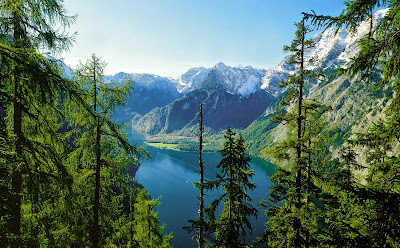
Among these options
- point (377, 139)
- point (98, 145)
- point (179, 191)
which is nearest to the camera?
point (377, 139)

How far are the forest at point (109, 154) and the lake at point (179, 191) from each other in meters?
27.0

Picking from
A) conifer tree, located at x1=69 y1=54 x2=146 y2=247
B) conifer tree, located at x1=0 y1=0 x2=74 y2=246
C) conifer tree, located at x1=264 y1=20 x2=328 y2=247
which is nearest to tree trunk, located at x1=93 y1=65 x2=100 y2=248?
conifer tree, located at x1=69 y1=54 x2=146 y2=247

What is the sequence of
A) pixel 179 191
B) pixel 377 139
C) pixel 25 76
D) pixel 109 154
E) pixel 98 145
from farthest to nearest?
pixel 179 191
pixel 109 154
pixel 98 145
pixel 377 139
pixel 25 76

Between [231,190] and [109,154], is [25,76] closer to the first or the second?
[109,154]

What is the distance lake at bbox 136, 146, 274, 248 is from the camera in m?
68.3

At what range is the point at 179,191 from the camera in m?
105

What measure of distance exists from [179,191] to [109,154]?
98017 millimetres

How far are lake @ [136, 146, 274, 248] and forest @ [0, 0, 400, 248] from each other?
88.7 ft

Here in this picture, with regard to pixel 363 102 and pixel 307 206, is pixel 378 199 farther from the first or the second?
pixel 363 102

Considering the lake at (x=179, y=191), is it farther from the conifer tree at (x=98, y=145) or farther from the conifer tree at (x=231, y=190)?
the conifer tree at (x=98, y=145)

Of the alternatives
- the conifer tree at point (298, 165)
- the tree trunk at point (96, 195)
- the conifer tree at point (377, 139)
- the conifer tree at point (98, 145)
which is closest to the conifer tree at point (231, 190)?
the conifer tree at point (298, 165)

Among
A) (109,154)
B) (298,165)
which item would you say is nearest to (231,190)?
(298,165)

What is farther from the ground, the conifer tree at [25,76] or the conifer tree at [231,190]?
the conifer tree at [25,76]

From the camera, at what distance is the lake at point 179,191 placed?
68.3 metres
